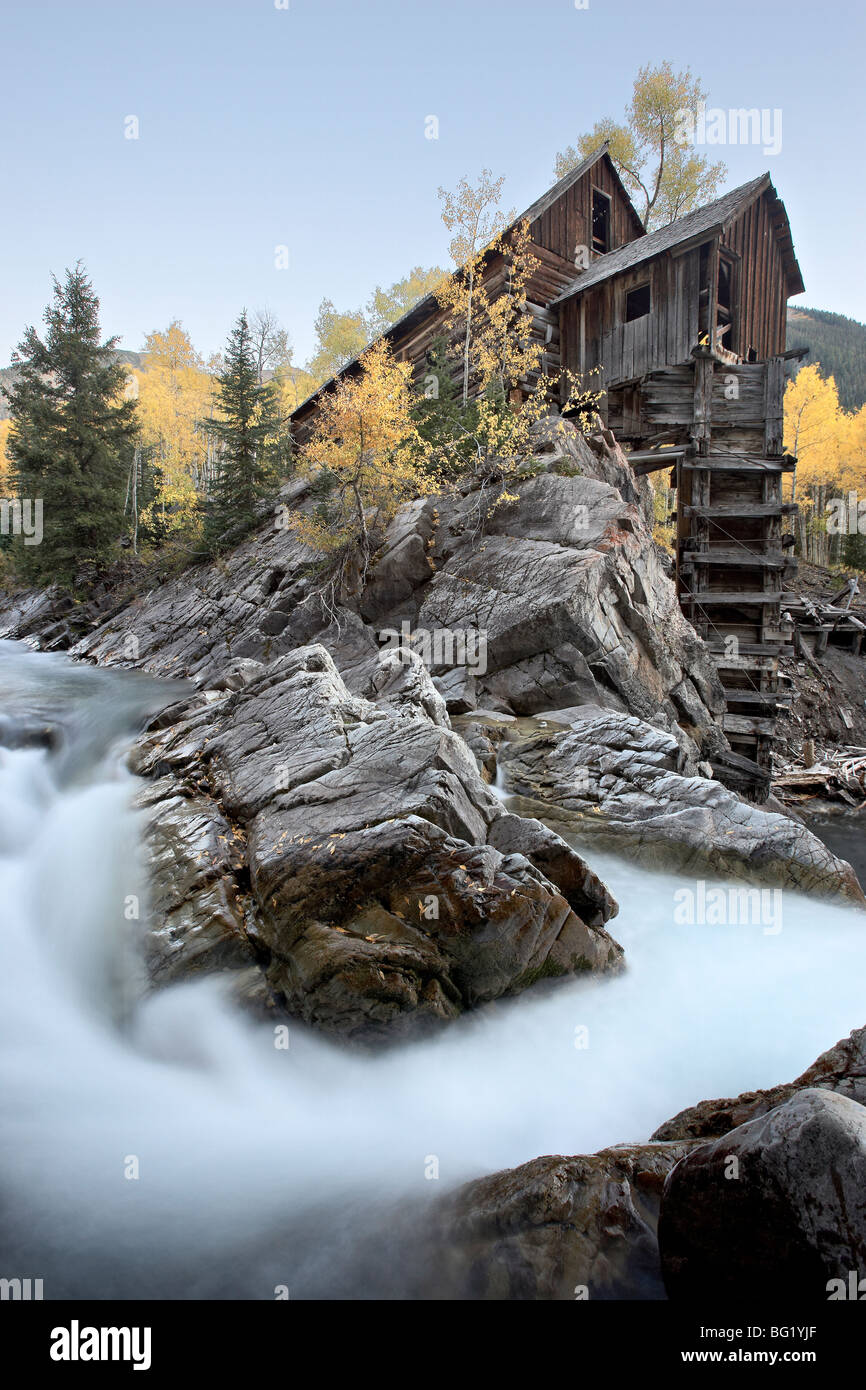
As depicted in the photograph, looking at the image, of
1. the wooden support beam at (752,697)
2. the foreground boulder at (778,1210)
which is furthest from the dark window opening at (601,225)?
the foreground boulder at (778,1210)

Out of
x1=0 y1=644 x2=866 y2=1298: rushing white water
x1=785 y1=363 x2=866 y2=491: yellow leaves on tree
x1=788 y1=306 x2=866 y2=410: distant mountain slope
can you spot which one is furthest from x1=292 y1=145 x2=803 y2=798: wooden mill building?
x1=788 y1=306 x2=866 y2=410: distant mountain slope

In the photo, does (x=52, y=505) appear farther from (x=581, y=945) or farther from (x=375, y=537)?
(x=581, y=945)

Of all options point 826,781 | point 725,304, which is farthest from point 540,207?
point 826,781

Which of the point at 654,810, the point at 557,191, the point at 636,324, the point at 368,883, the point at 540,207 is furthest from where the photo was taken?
the point at 557,191

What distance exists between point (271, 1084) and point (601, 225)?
1261 inches

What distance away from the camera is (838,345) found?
113 meters

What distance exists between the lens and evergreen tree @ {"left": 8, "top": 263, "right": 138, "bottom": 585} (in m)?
25.0

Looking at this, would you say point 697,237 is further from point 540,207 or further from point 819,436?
point 819,436

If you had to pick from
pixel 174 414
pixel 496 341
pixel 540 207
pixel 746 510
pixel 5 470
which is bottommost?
pixel 746 510

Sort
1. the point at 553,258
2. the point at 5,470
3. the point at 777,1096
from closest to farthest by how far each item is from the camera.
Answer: the point at 777,1096 → the point at 553,258 → the point at 5,470

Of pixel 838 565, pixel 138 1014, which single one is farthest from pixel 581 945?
pixel 838 565

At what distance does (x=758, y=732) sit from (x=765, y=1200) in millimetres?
18502

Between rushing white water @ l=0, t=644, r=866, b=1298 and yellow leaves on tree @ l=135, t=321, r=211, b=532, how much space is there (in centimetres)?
2602
